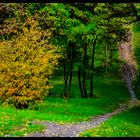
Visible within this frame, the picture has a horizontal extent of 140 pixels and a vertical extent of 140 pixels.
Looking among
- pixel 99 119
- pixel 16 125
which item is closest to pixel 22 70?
pixel 99 119

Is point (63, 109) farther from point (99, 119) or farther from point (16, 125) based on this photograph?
point (16, 125)

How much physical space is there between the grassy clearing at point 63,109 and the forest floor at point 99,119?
1009mm

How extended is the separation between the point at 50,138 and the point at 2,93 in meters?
17.9

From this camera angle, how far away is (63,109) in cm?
5144

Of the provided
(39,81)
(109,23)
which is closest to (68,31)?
(109,23)

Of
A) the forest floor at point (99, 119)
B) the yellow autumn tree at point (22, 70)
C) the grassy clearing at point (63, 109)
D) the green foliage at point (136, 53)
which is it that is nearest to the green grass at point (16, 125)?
the grassy clearing at point (63, 109)

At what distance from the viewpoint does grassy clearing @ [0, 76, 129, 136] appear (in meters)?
30.6

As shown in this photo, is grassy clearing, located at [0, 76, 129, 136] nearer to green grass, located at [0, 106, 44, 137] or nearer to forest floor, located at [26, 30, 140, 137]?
green grass, located at [0, 106, 44, 137]

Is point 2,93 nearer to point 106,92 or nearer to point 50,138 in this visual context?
point 50,138

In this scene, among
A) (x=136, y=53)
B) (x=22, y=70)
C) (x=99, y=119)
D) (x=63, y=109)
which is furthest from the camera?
(x=136, y=53)

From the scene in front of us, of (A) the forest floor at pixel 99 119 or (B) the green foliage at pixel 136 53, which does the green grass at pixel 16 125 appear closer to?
(A) the forest floor at pixel 99 119

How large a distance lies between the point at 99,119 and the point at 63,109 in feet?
31.1

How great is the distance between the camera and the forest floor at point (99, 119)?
28.4 meters

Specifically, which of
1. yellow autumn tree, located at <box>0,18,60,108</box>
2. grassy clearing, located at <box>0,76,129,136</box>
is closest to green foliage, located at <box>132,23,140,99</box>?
grassy clearing, located at <box>0,76,129,136</box>
